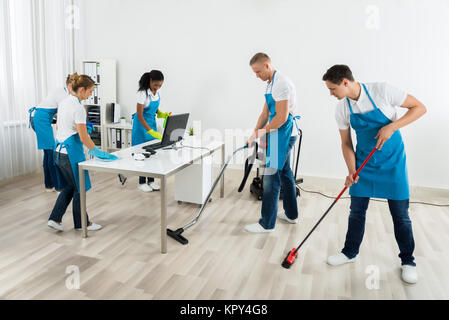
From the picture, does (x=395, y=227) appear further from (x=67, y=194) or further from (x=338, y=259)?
(x=67, y=194)

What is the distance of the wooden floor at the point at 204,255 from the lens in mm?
2148

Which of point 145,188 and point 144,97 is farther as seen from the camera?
point 145,188

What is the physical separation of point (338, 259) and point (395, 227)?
0.43 m

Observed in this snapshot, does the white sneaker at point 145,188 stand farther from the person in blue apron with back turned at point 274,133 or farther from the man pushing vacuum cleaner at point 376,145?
the man pushing vacuum cleaner at point 376,145

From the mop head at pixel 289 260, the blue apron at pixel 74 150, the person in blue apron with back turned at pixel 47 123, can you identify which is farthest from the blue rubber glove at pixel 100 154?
the mop head at pixel 289 260

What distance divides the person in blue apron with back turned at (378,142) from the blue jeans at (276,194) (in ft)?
2.14

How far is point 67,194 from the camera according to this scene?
9.23 ft

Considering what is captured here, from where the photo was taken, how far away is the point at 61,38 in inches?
180

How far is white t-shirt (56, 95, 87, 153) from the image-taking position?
2584mm

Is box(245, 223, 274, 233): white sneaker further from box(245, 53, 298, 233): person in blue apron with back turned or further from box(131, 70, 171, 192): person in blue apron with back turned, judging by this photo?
box(131, 70, 171, 192): person in blue apron with back turned

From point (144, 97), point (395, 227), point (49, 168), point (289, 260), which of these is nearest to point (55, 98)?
point (49, 168)

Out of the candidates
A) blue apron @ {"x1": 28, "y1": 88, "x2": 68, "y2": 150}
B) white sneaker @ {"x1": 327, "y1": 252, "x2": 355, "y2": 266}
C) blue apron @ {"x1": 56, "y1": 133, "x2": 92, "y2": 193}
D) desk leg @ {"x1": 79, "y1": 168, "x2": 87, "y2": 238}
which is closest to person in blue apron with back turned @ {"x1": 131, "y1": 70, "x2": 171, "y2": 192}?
blue apron @ {"x1": 28, "y1": 88, "x2": 68, "y2": 150}

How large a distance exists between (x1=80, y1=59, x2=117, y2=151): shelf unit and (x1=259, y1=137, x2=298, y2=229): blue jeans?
269 cm
